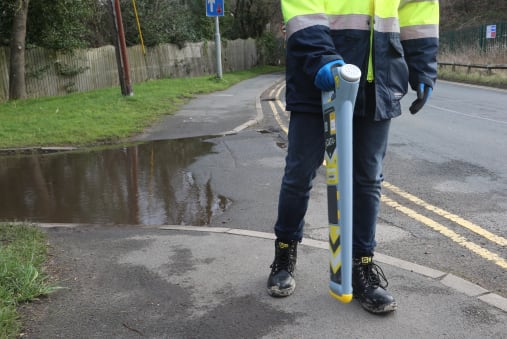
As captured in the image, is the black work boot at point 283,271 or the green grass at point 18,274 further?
the black work boot at point 283,271

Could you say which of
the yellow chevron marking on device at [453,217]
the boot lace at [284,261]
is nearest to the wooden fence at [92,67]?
the yellow chevron marking on device at [453,217]

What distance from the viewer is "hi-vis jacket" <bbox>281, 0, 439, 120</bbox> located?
2.60 m

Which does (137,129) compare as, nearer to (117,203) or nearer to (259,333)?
(117,203)

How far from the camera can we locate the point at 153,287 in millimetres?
3219

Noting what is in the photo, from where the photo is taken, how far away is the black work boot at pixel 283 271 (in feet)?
10.0

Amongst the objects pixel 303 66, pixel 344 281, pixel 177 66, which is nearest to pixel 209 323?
pixel 344 281

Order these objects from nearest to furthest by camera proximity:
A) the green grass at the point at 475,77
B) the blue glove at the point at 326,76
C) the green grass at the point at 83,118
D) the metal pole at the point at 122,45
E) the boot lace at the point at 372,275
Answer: the blue glove at the point at 326,76 < the boot lace at the point at 372,275 < the green grass at the point at 83,118 < the metal pole at the point at 122,45 < the green grass at the point at 475,77

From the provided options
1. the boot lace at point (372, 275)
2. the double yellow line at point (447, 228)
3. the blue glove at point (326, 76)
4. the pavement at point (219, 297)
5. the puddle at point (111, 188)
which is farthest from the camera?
the puddle at point (111, 188)

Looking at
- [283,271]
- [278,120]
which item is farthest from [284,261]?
[278,120]

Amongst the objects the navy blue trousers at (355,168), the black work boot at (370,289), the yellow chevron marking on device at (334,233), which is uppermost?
the navy blue trousers at (355,168)

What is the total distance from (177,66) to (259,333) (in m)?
24.8

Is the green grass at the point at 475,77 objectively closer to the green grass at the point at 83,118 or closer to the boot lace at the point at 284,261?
the green grass at the point at 83,118

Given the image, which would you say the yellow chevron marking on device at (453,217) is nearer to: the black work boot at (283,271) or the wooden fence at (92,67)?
the black work boot at (283,271)

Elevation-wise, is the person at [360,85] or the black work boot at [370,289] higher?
the person at [360,85]
